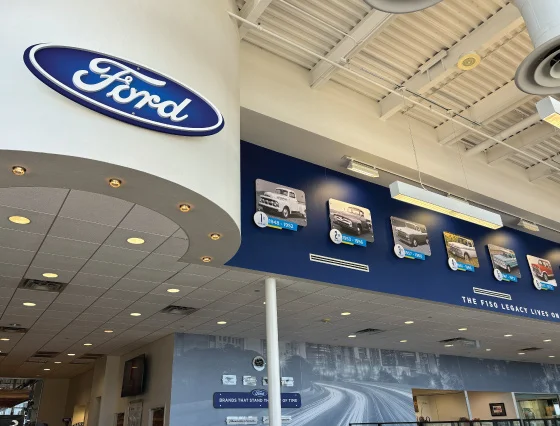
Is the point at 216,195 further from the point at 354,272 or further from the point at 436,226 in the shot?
the point at 436,226

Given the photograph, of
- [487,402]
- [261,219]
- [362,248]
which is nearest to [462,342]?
[487,402]

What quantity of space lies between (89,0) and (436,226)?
24.7 ft

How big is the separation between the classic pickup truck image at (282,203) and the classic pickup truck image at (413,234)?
229cm

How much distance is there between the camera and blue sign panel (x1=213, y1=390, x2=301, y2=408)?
8.90 m

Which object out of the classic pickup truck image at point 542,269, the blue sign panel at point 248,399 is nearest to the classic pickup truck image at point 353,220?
the blue sign panel at point 248,399

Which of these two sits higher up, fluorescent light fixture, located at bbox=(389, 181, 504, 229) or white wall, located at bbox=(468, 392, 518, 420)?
fluorescent light fixture, located at bbox=(389, 181, 504, 229)

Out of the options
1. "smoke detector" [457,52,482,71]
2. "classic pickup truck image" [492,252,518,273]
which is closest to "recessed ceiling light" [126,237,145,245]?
"smoke detector" [457,52,482,71]

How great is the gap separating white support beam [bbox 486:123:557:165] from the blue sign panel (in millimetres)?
6759

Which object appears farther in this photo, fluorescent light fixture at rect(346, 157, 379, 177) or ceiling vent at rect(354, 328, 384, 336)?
ceiling vent at rect(354, 328, 384, 336)

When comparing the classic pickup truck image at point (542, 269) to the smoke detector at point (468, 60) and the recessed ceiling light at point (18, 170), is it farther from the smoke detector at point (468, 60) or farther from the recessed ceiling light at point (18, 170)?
the recessed ceiling light at point (18, 170)

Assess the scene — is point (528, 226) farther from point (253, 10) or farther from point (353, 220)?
point (253, 10)

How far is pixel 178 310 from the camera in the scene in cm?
775

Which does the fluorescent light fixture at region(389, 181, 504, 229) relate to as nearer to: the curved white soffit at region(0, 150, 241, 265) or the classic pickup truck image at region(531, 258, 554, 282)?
the curved white soffit at region(0, 150, 241, 265)

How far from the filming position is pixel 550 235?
11.8 metres
